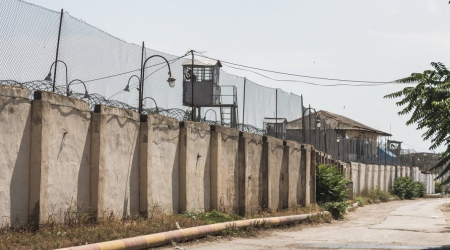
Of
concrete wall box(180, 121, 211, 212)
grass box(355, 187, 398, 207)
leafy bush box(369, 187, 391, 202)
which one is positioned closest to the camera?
concrete wall box(180, 121, 211, 212)

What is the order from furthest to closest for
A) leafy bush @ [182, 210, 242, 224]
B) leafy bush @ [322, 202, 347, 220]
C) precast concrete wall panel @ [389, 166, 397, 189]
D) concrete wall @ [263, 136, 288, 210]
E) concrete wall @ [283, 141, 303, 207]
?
precast concrete wall panel @ [389, 166, 397, 189] < leafy bush @ [322, 202, 347, 220] < concrete wall @ [283, 141, 303, 207] < concrete wall @ [263, 136, 288, 210] < leafy bush @ [182, 210, 242, 224]

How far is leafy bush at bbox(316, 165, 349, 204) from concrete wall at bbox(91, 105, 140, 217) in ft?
48.7

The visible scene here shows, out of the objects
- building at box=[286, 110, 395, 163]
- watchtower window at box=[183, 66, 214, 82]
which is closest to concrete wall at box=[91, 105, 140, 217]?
watchtower window at box=[183, 66, 214, 82]

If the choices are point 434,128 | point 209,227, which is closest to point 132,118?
point 209,227

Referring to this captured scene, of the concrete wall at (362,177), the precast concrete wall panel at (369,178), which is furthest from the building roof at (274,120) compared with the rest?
the precast concrete wall panel at (369,178)

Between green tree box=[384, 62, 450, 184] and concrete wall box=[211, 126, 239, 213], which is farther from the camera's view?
concrete wall box=[211, 126, 239, 213]

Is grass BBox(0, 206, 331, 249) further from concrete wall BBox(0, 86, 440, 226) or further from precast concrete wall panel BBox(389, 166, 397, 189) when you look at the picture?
precast concrete wall panel BBox(389, 166, 397, 189)

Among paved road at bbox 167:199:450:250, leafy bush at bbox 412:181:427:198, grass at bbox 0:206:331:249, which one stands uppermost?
grass at bbox 0:206:331:249

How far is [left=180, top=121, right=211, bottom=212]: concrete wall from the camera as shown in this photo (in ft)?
57.4

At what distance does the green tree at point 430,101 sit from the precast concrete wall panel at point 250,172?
7.92 m

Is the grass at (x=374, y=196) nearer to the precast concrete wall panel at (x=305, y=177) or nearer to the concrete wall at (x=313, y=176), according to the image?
the concrete wall at (x=313, y=176)

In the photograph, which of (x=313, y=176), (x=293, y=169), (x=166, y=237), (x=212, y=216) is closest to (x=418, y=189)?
(x=313, y=176)

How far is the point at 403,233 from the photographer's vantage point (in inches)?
732

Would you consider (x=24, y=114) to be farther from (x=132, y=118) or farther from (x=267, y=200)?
(x=267, y=200)
